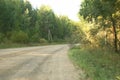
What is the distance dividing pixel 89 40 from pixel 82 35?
10.5 feet

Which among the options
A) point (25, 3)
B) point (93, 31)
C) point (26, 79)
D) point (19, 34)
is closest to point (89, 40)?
point (93, 31)

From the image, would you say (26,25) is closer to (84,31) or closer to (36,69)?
(84,31)

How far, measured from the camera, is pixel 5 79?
13492 millimetres

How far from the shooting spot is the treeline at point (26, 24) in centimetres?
7087

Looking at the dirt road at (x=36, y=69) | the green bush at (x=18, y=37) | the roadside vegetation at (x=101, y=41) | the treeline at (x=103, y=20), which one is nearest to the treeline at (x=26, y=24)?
the green bush at (x=18, y=37)

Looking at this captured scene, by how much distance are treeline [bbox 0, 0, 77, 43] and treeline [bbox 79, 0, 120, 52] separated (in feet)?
49.9

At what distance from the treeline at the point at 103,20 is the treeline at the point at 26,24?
15224 millimetres

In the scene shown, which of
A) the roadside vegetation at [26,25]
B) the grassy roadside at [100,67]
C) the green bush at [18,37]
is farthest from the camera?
the green bush at [18,37]

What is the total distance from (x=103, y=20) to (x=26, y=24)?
66.5 m

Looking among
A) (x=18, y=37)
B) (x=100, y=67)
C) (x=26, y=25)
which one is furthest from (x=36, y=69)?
(x=26, y=25)

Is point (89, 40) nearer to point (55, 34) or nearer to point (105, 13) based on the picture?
point (105, 13)

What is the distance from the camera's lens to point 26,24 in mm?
92938

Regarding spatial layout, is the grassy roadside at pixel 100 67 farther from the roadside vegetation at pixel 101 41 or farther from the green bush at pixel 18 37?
the green bush at pixel 18 37

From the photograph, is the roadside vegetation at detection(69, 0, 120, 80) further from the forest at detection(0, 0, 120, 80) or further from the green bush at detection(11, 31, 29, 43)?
the green bush at detection(11, 31, 29, 43)
